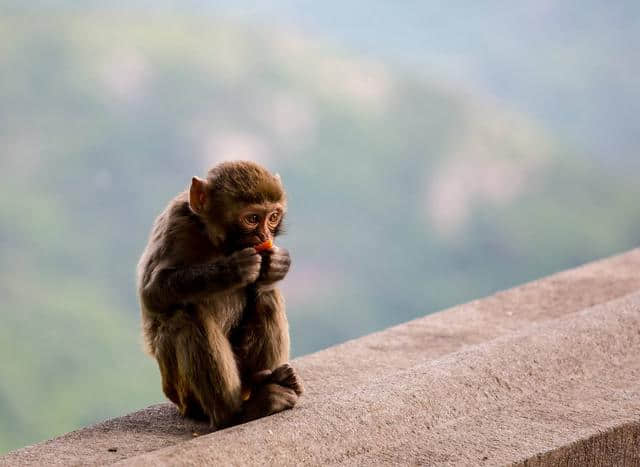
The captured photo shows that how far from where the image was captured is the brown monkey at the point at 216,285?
4.68 meters

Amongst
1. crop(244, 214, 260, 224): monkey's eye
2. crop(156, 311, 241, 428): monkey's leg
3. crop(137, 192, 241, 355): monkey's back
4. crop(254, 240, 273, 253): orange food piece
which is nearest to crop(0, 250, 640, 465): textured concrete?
crop(156, 311, 241, 428): monkey's leg

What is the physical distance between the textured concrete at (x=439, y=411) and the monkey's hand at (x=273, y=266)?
0.64m

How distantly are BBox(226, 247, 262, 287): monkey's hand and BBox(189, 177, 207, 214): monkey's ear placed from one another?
12.9 inches

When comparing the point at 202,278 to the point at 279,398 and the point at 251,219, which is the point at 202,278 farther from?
the point at 279,398

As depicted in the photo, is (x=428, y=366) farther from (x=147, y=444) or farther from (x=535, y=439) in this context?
(x=147, y=444)

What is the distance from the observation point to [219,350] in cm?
473

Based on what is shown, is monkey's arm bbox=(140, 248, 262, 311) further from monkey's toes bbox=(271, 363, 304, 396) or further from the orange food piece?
monkey's toes bbox=(271, 363, 304, 396)

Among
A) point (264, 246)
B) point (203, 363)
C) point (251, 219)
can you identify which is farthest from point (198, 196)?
point (203, 363)

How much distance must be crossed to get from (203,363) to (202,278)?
374mm

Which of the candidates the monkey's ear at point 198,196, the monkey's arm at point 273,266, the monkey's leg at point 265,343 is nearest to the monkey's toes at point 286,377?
the monkey's leg at point 265,343

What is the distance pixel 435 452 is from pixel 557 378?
4.05 feet

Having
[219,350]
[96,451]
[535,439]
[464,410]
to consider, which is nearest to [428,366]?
[464,410]

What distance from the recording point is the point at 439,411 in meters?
5.27

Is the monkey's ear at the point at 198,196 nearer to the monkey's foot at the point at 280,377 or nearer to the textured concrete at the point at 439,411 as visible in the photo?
the monkey's foot at the point at 280,377
